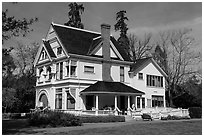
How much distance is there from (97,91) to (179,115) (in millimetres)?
10217

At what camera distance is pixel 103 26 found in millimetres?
37750

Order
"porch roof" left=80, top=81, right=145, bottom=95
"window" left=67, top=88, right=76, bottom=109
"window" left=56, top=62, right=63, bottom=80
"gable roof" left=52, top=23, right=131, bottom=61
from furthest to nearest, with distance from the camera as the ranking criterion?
"window" left=56, top=62, right=63, bottom=80 < "gable roof" left=52, top=23, right=131, bottom=61 < "window" left=67, top=88, right=76, bottom=109 < "porch roof" left=80, top=81, right=145, bottom=95

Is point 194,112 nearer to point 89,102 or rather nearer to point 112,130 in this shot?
point 89,102

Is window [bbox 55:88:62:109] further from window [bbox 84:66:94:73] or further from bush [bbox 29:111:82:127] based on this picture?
bush [bbox 29:111:82:127]

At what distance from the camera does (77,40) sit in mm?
36250

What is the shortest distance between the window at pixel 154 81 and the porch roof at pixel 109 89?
14.5 ft

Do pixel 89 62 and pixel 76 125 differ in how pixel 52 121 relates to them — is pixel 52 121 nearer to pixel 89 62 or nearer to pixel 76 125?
pixel 76 125

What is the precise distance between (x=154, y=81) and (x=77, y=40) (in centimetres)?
1224

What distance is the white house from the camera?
33406 mm

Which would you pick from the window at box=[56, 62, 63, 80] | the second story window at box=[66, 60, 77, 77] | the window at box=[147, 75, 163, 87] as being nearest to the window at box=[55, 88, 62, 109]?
the window at box=[56, 62, 63, 80]

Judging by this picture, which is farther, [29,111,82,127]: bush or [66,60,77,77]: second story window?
[66,60,77,77]: second story window

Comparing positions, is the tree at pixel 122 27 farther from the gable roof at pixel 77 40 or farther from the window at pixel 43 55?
the window at pixel 43 55

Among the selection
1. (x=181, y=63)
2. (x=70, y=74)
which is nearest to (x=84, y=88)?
(x=70, y=74)

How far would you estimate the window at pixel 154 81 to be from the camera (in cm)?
4041
